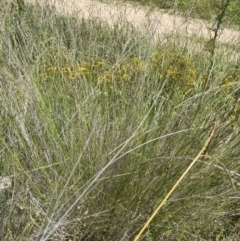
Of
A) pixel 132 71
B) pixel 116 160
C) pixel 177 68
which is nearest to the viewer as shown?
pixel 116 160

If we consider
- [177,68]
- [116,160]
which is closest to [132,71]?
[177,68]

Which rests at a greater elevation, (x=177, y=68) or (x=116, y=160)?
(x=116, y=160)

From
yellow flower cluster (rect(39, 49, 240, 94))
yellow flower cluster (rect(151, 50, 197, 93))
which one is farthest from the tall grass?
yellow flower cluster (rect(151, 50, 197, 93))

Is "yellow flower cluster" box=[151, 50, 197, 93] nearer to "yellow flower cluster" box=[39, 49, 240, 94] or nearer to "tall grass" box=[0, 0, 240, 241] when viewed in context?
"yellow flower cluster" box=[39, 49, 240, 94]

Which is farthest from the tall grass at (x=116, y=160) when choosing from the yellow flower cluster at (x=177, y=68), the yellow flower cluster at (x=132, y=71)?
the yellow flower cluster at (x=177, y=68)

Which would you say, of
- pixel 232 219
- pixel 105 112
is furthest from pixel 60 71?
pixel 232 219

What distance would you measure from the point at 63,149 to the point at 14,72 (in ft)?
1.90

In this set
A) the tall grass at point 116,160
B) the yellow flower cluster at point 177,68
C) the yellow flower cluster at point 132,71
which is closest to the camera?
the tall grass at point 116,160

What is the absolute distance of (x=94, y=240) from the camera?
7.23 ft

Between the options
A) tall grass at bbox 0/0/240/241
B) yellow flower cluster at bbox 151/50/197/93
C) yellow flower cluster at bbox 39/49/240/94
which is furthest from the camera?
yellow flower cluster at bbox 151/50/197/93

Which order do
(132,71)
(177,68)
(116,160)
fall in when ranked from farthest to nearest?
(177,68) < (132,71) < (116,160)

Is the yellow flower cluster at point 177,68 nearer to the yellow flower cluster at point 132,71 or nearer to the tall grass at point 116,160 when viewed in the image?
the yellow flower cluster at point 132,71

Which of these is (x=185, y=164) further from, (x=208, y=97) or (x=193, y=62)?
(x=193, y=62)

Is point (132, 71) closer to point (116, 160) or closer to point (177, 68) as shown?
point (177, 68)
